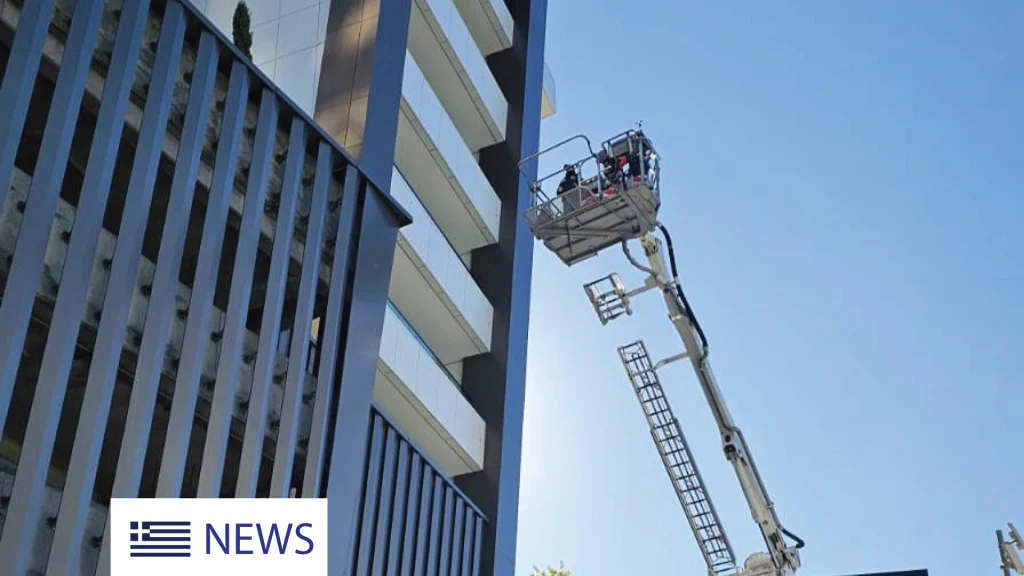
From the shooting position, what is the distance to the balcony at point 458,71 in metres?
33.5

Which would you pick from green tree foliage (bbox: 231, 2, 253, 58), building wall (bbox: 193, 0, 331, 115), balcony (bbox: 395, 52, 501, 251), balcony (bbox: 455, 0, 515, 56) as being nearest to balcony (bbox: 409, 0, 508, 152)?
balcony (bbox: 455, 0, 515, 56)

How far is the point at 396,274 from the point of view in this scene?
30.4 m

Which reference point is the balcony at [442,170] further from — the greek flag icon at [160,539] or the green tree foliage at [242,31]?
the greek flag icon at [160,539]

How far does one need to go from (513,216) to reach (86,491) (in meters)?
20.9

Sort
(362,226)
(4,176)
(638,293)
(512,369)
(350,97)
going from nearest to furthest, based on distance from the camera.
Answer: (4,176) → (362,226) → (350,97) → (638,293) → (512,369)

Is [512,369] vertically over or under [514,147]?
under

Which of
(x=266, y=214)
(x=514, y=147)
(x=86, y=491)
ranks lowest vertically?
(x=86, y=491)

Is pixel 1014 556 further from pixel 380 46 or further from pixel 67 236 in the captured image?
pixel 67 236

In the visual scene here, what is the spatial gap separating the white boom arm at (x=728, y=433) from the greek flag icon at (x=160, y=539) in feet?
50.8

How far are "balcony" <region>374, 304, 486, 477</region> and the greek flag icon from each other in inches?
402

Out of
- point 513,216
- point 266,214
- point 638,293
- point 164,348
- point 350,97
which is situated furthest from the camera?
point 513,216

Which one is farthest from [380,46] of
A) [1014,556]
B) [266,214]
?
[1014,556]

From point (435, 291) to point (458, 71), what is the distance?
7308mm

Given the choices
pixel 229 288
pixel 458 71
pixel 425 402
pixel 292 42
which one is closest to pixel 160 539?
pixel 229 288
